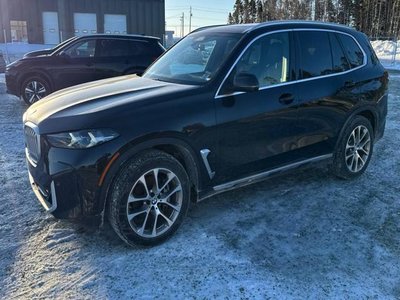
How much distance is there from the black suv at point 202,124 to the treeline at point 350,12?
128ft

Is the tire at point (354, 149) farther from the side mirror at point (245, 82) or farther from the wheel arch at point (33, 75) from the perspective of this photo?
the wheel arch at point (33, 75)

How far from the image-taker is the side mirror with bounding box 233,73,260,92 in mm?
Answer: 3775

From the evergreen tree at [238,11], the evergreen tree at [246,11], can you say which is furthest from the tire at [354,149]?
the evergreen tree at [238,11]

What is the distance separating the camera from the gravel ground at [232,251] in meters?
3.01

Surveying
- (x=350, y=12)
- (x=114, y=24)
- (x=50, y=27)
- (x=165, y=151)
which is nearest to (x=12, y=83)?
(x=165, y=151)

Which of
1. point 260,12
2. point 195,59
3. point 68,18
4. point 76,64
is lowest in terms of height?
point 76,64

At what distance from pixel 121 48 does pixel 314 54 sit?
6.53 metres

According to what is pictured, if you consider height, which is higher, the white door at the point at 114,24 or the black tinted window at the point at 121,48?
the white door at the point at 114,24

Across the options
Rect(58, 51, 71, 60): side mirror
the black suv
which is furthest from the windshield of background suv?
Rect(58, 51, 71, 60): side mirror

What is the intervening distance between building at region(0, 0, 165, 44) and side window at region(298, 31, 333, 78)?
32.6 metres

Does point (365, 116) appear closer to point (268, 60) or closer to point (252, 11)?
point (268, 60)

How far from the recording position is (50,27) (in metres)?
35.0

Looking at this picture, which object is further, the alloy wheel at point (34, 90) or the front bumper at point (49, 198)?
the alloy wheel at point (34, 90)

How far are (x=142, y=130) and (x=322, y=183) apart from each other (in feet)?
8.92
